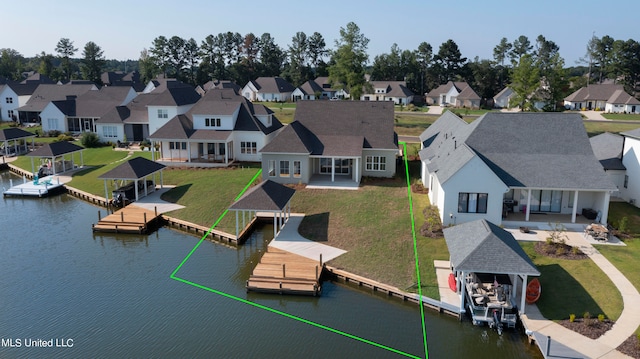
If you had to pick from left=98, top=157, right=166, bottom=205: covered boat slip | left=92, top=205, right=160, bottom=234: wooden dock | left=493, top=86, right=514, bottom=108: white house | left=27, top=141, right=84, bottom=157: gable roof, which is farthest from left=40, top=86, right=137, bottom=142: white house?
left=493, top=86, right=514, bottom=108: white house

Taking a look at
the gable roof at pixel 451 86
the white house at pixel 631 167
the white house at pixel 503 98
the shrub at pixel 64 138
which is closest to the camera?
the white house at pixel 631 167

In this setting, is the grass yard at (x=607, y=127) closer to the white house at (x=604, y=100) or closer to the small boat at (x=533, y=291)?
the white house at (x=604, y=100)

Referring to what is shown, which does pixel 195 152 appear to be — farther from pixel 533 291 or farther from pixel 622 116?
pixel 622 116

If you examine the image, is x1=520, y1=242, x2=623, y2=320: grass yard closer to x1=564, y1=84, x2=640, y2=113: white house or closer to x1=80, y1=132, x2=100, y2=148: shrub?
x1=80, y1=132, x2=100, y2=148: shrub

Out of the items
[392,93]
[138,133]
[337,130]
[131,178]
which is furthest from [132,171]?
[392,93]

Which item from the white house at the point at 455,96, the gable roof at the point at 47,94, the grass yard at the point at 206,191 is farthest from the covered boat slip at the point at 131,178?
the white house at the point at 455,96

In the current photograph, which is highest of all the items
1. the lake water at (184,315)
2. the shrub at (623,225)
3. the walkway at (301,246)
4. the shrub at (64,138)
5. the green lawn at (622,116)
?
the green lawn at (622,116)
